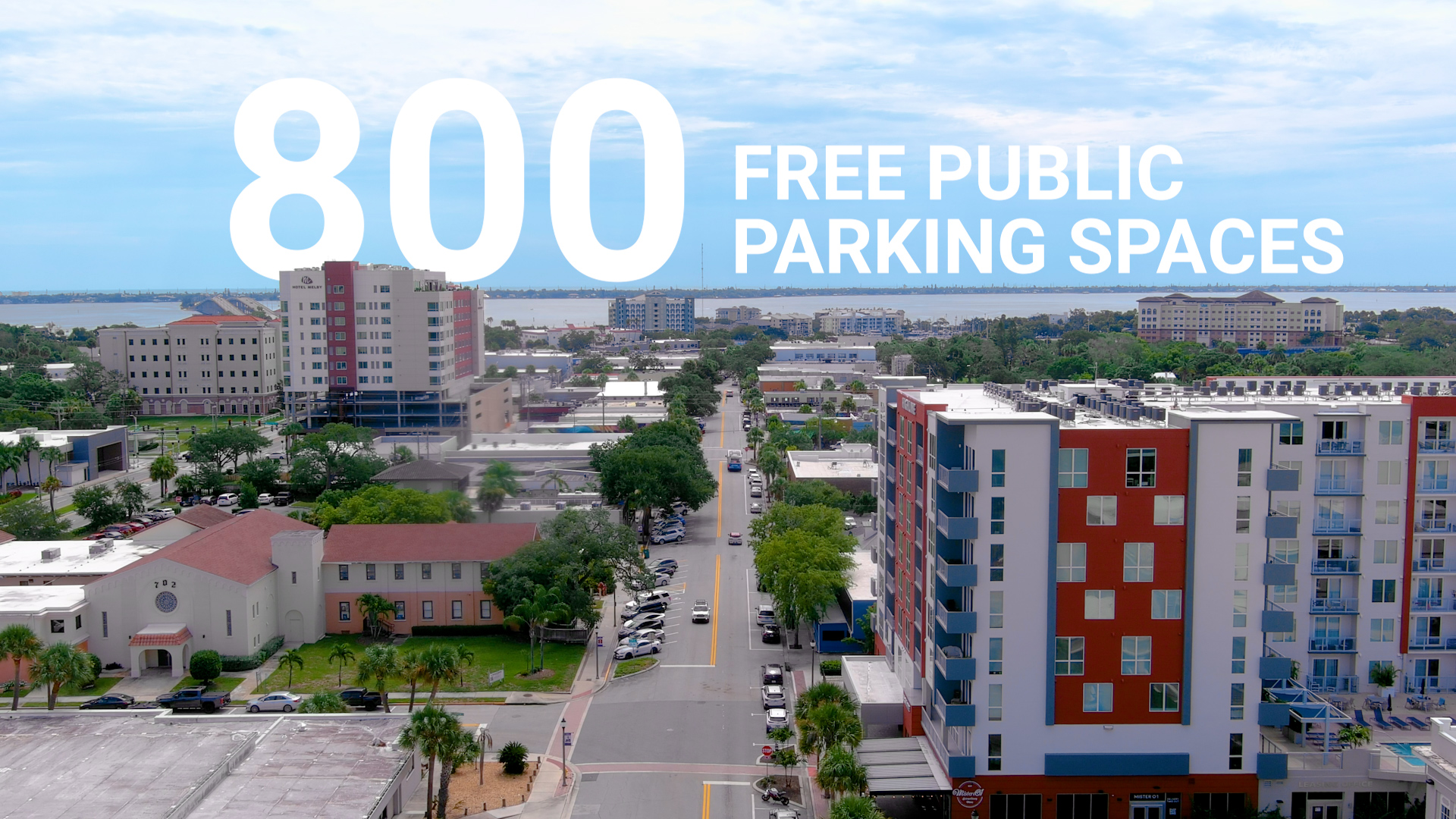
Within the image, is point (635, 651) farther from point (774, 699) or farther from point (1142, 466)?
point (1142, 466)

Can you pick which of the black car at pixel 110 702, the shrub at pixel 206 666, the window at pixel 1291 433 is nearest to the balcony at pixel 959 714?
the window at pixel 1291 433

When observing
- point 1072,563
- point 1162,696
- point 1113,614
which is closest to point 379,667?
point 1072,563

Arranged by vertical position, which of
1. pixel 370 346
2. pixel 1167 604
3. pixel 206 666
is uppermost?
pixel 370 346

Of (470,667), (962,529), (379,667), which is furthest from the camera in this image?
(470,667)

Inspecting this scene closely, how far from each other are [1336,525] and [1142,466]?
A: 1202 centimetres

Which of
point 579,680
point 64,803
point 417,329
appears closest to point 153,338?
point 417,329

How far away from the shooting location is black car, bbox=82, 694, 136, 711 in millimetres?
35906

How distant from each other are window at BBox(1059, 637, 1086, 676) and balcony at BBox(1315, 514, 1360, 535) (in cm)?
1247

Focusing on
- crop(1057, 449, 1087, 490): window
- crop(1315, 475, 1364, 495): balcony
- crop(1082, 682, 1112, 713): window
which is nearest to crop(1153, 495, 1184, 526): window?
crop(1057, 449, 1087, 490): window

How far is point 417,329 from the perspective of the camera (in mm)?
90500

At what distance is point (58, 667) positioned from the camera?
32719mm

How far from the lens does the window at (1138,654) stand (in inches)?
1110

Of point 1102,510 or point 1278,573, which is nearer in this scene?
point 1102,510

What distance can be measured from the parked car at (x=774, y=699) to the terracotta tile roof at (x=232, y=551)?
19789 mm
